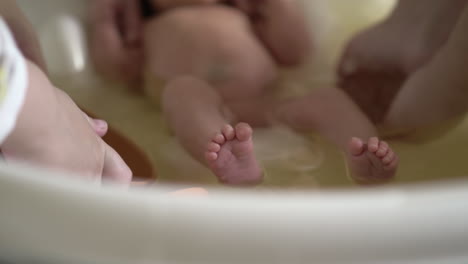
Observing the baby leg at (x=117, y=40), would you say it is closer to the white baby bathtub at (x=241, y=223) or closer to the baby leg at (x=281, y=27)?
the baby leg at (x=281, y=27)

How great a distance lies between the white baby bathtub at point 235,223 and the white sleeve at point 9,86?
0.03m

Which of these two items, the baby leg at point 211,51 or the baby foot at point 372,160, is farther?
the baby leg at point 211,51

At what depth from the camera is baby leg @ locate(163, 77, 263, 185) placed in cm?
36

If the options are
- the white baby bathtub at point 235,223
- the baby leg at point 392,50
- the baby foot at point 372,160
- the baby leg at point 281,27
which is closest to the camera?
the white baby bathtub at point 235,223

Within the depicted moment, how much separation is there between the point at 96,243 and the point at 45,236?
2cm

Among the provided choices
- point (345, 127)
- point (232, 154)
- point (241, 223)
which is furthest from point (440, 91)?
point (241, 223)

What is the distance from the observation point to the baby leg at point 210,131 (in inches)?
14.3

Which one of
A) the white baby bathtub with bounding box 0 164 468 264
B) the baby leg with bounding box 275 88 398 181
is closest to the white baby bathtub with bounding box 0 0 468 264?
the white baby bathtub with bounding box 0 164 468 264

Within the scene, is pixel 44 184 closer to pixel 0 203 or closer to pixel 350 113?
pixel 0 203

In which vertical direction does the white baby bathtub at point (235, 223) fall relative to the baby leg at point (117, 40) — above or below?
above

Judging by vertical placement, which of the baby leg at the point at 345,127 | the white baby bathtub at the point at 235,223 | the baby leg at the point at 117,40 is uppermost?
the white baby bathtub at the point at 235,223

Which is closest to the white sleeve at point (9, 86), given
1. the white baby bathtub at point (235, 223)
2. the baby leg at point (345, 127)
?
the white baby bathtub at point (235, 223)

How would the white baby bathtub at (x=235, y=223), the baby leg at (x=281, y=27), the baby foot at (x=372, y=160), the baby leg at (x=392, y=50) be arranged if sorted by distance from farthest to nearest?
the baby leg at (x=281, y=27) < the baby leg at (x=392, y=50) < the baby foot at (x=372, y=160) < the white baby bathtub at (x=235, y=223)

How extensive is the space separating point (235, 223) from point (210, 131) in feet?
0.63
